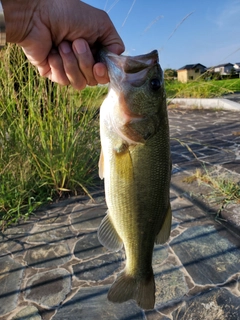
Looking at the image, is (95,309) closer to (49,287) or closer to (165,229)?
(49,287)

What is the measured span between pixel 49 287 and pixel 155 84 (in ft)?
7.84

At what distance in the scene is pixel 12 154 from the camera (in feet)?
13.5

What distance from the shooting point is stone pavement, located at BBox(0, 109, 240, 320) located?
2.59m

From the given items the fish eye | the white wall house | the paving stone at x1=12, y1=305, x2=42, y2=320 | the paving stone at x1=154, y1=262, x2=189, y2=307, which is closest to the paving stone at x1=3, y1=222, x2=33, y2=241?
the paving stone at x1=12, y1=305, x2=42, y2=320

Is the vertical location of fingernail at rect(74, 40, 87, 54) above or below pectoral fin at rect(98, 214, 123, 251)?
above

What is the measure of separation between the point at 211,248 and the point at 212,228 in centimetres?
43

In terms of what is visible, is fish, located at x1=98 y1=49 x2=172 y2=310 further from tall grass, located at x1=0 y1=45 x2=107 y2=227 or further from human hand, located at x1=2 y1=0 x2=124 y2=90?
tall grass, located at x1=0 y1=45 x2=107 y2=227

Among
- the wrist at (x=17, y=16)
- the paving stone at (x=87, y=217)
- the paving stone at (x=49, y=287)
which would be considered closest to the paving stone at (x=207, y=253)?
the paving stone at (x=87, y=217)

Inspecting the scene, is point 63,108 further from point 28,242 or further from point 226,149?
point 226,149

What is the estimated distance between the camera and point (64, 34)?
158 cm

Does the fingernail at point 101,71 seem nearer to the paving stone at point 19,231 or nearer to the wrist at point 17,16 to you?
the wrist at point 17,16

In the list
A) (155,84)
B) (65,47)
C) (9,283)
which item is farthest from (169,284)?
(65,47)

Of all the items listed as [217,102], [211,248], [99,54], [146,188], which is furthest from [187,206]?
[217,102]

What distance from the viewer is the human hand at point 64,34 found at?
1503 mm
